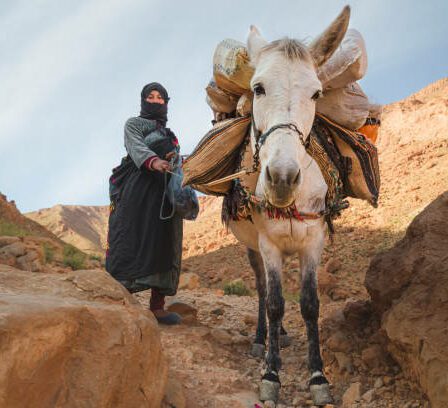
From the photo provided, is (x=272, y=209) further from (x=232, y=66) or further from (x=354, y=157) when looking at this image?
(x=232, y=66)

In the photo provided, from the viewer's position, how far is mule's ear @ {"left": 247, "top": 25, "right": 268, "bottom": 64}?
324 centimetres

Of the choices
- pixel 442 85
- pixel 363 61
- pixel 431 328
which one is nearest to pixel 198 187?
pixel 363 61

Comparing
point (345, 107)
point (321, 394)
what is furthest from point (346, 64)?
point (321, 394)

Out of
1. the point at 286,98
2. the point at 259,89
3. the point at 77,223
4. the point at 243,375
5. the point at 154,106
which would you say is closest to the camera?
the point at 286,98

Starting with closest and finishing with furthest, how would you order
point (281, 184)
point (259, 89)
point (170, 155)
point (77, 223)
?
point (281, 184) < point (259, 89) < point (170, 155) < point (77, 223)

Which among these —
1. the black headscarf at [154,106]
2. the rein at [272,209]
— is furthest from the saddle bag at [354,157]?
the black headscarf at [154,106]

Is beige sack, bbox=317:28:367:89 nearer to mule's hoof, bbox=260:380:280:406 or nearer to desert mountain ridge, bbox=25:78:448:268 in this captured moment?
mule's hoof, bbox=260:380:280:406

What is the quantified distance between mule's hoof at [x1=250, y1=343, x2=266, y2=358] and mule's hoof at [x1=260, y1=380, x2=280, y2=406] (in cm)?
88

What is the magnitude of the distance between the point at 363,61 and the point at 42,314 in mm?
2697

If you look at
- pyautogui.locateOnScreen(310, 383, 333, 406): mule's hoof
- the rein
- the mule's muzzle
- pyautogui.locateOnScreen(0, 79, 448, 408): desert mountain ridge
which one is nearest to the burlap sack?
→ the rein

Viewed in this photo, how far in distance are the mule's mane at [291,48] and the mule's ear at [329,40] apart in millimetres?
141

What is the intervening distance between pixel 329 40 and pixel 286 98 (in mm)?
705

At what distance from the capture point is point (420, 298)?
2.85m

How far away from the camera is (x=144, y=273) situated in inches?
159
